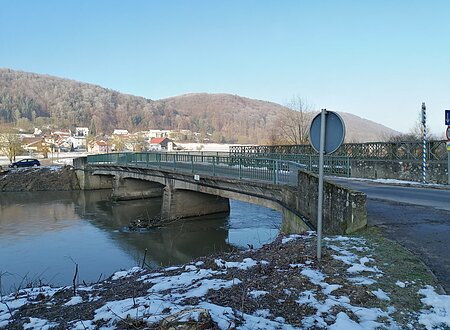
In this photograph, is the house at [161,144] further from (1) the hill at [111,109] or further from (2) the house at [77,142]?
(2) the house at [77,142]

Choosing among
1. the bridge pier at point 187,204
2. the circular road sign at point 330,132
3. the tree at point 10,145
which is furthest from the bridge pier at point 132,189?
the tree at point 10,145

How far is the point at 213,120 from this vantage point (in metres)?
157

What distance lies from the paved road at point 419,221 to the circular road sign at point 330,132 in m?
2.03

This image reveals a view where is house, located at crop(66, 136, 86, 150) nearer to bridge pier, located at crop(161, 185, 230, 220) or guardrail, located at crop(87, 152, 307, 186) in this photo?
guardrail, located at crop(87, 152, 307, 186)

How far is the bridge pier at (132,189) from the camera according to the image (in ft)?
103

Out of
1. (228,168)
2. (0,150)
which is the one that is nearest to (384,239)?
(228,168)

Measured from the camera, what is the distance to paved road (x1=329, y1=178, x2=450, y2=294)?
523cm

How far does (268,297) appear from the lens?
13.1ft

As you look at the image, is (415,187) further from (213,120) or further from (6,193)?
(213,120)

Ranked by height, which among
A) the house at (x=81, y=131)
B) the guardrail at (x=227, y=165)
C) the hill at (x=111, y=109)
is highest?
the hill at (x=111, y=109)

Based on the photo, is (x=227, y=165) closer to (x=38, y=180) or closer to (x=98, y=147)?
(x=38, y=180)

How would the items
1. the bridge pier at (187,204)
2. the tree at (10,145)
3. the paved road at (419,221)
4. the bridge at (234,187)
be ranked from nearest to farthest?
1. the paved road at (419,221)
2. the bridge at (234,187)
3. the bridge pier at (187,204)
4. the tree at (10,145)

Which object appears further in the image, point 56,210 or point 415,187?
point 56,210

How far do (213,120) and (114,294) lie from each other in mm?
153241
